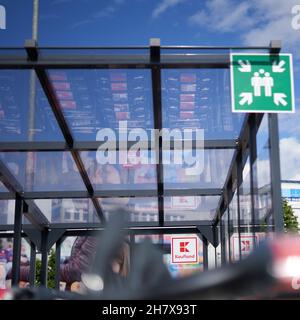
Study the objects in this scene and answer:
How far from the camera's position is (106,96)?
10.8 ft

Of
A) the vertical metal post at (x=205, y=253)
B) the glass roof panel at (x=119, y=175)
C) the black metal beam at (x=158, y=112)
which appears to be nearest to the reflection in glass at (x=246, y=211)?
the vertical metal post at (x=205, y=253)

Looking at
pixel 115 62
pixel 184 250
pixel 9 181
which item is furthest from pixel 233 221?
pixel 9 181

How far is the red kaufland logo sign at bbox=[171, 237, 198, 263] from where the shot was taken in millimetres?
2323

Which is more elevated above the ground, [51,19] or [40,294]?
[51,19]

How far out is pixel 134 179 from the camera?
139 inches

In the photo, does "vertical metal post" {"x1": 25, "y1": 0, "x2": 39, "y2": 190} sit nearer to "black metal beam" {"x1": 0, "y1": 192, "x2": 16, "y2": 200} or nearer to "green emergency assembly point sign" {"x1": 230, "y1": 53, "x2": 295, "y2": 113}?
"black metal beam" {"x1": 0, "y1": 192, "x2": 16, "y2": 200}

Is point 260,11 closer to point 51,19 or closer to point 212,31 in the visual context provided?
point 212,31

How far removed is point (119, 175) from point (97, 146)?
0.22m

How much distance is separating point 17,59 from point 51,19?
1.41ft

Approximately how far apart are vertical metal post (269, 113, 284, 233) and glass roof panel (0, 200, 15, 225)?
229 cm

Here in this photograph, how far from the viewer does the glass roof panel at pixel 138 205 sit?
284 cm

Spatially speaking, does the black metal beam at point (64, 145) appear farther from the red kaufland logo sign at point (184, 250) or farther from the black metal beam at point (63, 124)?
the red kaufland logo sign at point (184, 250)

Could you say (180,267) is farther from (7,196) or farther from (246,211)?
(7,196)
